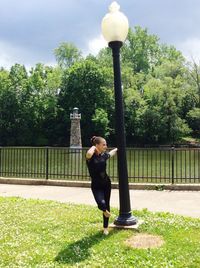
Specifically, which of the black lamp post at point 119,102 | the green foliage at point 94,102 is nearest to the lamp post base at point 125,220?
the black lamp post at point 119,102

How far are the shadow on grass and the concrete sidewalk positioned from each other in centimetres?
→ 267

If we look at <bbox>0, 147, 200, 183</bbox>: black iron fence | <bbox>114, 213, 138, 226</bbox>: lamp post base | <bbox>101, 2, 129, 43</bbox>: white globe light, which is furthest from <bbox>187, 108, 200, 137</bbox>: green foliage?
<bbox>114, 213, 138, 226</bbox>: lamp post base

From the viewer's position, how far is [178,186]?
11102mm

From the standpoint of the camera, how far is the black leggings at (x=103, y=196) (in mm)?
6270

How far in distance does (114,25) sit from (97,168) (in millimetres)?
2514

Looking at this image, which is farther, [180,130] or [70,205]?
[180,130]

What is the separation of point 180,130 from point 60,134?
16769 mm

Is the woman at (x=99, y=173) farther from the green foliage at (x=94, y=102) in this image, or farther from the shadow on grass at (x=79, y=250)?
the green foliage at (x=94, y=102)

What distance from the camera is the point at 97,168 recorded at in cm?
633

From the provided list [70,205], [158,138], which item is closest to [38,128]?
[158,138]

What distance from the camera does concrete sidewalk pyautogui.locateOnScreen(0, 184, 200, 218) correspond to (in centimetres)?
885

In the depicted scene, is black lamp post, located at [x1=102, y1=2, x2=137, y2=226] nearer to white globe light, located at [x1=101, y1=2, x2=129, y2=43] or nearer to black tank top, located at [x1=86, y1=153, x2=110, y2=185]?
white globe light, located at [x1=101, y1=2, x2=129, y2=43]

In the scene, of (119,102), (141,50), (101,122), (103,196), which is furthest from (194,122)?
(103,196)

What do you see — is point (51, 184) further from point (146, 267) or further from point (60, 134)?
point (60, 134)
